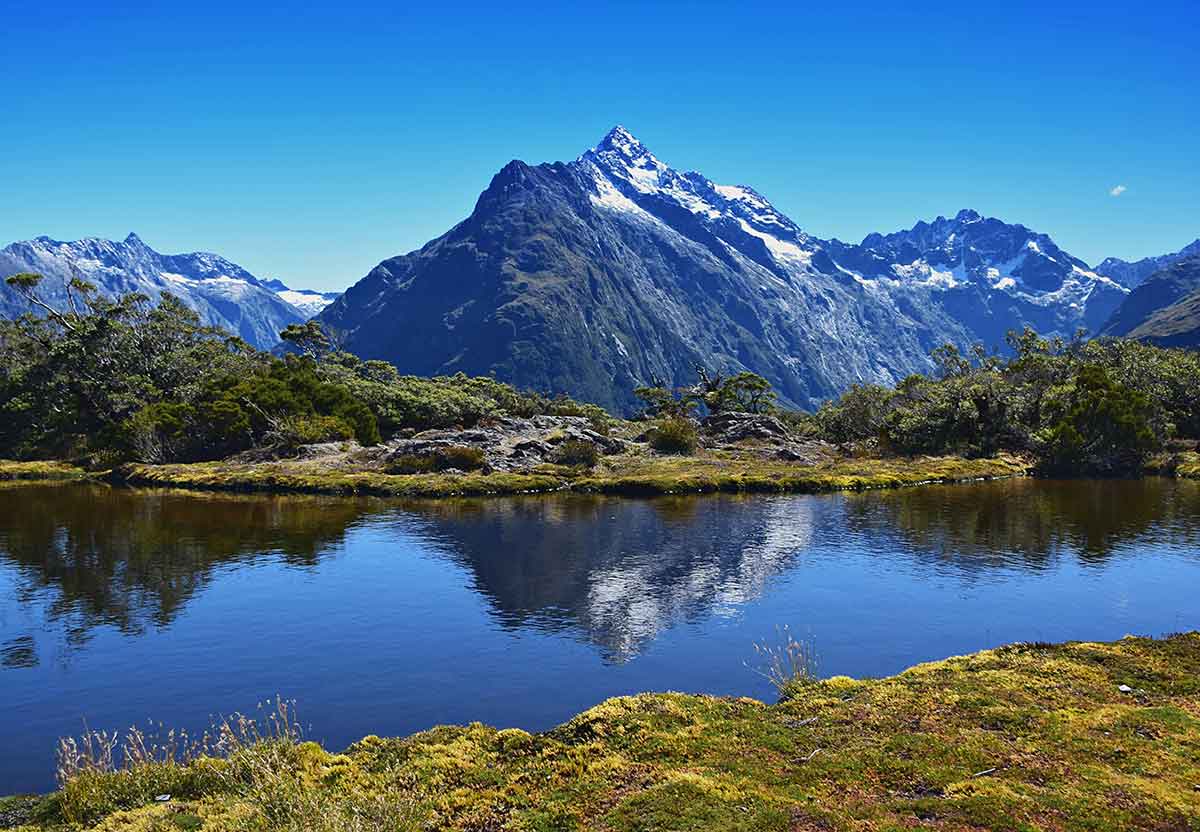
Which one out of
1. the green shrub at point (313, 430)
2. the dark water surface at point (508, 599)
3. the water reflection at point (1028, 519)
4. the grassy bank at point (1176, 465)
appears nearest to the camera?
the dark water surface at point (508, 599)

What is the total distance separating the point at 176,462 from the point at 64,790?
115795 mm

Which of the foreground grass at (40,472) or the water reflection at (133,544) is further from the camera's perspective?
the foreground grass at (40,472)

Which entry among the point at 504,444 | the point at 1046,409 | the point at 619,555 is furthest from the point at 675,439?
the point at 619,555

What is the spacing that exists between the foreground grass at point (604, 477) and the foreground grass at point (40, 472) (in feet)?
34.3

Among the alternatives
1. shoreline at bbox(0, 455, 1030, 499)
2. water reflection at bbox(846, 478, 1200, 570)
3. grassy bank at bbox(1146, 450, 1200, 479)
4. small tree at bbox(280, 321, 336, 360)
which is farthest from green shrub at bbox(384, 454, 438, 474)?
grassy bank at bbox(1146, 450, 1200, 479)

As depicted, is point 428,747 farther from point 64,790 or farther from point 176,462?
point 176,462

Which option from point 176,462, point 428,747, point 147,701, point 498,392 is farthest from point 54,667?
point 498,392

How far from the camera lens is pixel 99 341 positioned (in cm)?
14675

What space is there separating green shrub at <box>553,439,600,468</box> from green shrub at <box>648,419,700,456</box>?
55.5 feet

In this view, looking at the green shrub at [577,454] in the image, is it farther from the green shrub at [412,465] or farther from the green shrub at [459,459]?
the green shrub at [412,465]

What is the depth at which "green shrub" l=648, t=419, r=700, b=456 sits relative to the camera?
132 meters

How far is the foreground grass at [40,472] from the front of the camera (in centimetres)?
12206

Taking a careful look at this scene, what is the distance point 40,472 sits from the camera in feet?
406

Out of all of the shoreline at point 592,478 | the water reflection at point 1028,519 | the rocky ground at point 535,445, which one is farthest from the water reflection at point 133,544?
the water reflection at point 1028,519
